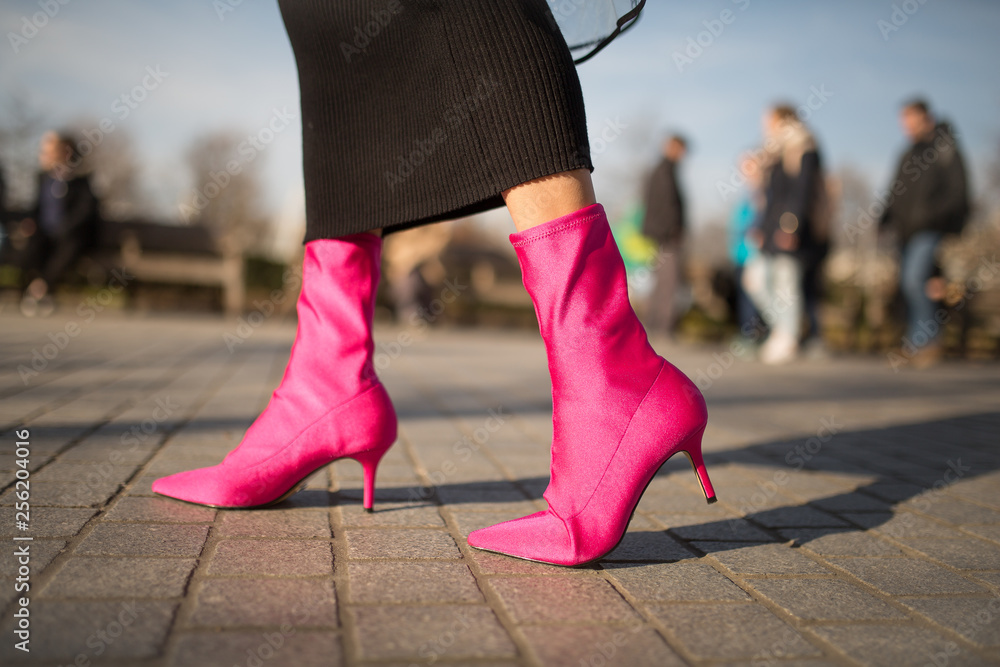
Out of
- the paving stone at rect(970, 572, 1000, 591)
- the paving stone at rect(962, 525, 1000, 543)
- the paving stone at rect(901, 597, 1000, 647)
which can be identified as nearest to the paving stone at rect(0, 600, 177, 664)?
the paving stone at rect(901, 597, 1000, 647)

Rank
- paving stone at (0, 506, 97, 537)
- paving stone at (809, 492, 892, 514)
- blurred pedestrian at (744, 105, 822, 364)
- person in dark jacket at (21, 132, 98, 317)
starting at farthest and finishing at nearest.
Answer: person in dark jacket at (21, 132, 98, 317) → blurred pedestrian at (744, 105, 822, 364) → paving stone at (809, 492, 892, 514) → paving stone at (0, 506, 97, 537)

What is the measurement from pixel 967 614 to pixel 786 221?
6.40 m

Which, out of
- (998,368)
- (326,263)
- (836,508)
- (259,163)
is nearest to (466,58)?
(326,263)

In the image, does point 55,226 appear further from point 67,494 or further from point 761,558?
point 761,558

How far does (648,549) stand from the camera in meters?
1.72

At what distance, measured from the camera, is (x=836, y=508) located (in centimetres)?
218

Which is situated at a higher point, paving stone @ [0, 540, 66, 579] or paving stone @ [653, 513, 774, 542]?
paving stone @ [0, 540, 66, 579]

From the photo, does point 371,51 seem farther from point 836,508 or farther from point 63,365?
point 63,365

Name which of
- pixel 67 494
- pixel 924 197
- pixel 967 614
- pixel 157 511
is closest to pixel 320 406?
pixel 157 511

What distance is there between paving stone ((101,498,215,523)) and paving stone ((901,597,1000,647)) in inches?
59.5

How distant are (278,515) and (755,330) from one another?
766cm

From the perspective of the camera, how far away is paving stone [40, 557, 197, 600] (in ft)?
4.19

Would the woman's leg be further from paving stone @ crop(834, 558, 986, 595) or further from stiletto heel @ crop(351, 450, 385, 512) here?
paving stone @ crop(834, 558, 986, 595)

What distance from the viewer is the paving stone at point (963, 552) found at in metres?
1.70
